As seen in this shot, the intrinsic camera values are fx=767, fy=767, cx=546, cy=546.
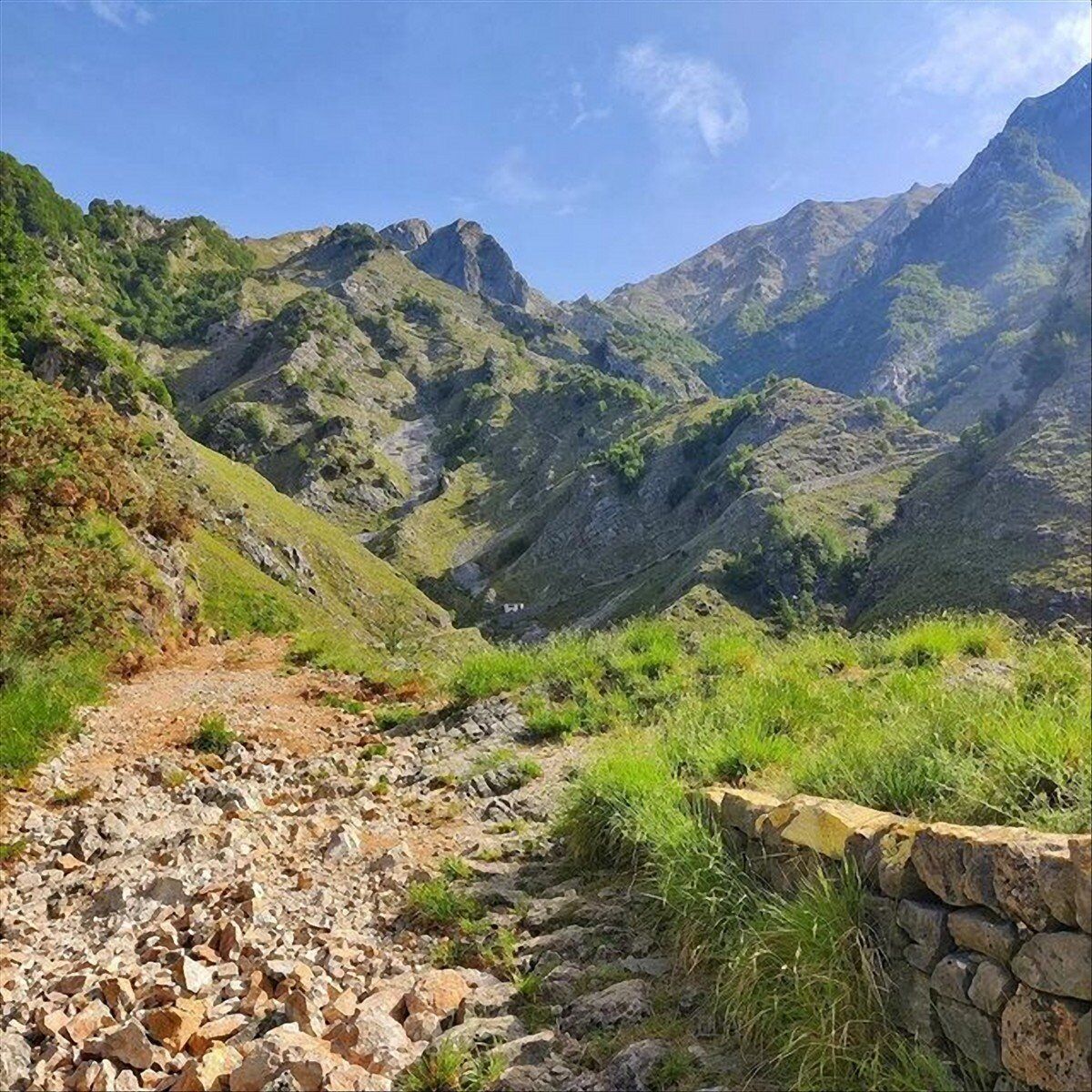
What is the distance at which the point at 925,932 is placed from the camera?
347 centimetres

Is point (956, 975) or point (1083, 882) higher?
point (1083, 882)

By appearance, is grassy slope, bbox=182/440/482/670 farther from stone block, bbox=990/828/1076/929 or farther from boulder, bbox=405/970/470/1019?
stone block, bbox=990/828/1076/929

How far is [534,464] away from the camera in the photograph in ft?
381

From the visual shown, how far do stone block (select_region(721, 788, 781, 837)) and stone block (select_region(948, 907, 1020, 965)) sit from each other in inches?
66.5

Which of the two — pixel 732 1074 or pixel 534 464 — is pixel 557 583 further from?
pixel 732 1074

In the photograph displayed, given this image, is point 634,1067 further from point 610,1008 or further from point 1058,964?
point 1058,964

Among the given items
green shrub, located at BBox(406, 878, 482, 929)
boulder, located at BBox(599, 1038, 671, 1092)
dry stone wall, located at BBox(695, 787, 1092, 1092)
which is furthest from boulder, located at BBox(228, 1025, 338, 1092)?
dry stone wall, located at BBox(695, 787, 1092, 1092)

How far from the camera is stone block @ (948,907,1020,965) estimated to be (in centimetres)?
306

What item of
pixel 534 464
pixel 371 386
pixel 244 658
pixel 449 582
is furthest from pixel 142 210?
pixel 244 658

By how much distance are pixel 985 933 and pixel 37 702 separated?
12.7m

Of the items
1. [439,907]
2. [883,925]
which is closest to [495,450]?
[439,907]

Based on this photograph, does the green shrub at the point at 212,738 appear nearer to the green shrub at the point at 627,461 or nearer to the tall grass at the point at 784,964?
the tall grass at the point at 784,964

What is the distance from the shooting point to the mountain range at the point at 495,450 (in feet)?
119

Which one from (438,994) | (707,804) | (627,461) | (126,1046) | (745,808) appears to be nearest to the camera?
(126,1046)
